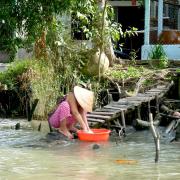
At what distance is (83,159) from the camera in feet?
31.2

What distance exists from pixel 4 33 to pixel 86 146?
4.75 meters

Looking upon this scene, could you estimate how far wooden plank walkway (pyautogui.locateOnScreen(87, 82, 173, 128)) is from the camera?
11.7 meters

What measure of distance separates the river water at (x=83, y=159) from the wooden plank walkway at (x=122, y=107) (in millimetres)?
495

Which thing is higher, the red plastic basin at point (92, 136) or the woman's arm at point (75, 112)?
the woman's arm at point (75, 112)

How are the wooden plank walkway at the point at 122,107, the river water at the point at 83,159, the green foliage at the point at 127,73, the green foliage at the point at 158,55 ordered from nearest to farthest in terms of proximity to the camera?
the river water at the point at 83,159 → the wooden plank walkway at the point at 122,107 → the green foliage at the point at 127,73 → the green foliage at the point at 158,55

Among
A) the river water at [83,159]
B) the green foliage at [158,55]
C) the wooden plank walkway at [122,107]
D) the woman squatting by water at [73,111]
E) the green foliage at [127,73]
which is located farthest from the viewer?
the green foliage at [158,55]

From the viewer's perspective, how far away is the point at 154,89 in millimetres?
14328

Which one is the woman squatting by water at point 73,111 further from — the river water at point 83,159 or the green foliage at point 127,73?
the green foliage at point 127,73

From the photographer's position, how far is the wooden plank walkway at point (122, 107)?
11703 mm

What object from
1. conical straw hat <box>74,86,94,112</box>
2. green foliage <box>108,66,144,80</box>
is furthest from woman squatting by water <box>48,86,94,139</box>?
green foliage <box>108,66,144,80</box>

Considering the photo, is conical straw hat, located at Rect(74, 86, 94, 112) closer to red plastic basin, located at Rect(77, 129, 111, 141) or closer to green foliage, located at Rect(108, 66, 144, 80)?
red plastic basin, located at Rect(77, 129, 111, 141)

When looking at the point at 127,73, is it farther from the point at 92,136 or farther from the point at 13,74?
the point at 92,136

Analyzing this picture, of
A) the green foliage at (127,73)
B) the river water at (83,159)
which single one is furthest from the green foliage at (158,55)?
the river water at (83,159)

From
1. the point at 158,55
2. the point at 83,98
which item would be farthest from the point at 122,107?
the point at 158,55
